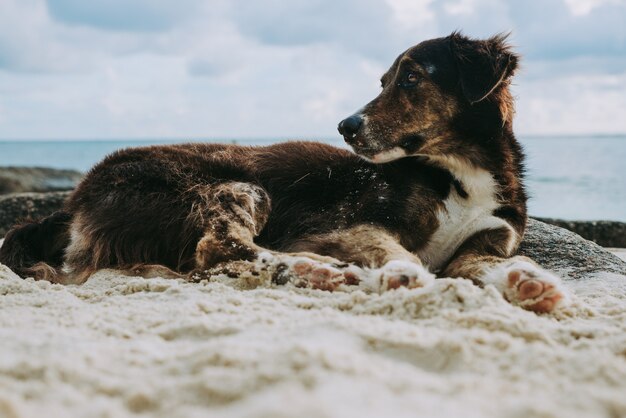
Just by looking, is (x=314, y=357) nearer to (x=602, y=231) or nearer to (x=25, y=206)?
(x=602, y=231)

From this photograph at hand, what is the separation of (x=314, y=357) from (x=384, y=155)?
→ 2.77 m

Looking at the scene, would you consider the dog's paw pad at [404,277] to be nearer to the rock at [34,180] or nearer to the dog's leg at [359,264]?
the dog's leg at [359,264]

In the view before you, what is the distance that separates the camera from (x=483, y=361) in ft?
6.79

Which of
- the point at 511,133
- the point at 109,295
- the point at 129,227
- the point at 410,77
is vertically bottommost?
the point at 109,295

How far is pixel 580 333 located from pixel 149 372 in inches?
63.2

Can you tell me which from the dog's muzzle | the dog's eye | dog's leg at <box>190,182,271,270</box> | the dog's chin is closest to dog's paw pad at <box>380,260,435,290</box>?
dog's leg at <box>190,182,271,270</box>

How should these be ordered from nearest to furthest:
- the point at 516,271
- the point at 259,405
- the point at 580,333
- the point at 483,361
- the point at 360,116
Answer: the point at 259,405
the point at 483,361
the point at 580,333
the point at 516,271
the point at 360,116

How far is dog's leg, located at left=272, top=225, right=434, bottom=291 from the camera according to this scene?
3.26 meters

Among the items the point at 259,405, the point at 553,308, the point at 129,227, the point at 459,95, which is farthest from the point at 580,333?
the point at 129,227

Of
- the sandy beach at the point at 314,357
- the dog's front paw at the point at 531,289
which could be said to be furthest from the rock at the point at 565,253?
the sandy beach at the point at 314,357

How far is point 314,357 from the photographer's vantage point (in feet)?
6.23

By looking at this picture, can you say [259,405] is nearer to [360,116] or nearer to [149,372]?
[149,372]

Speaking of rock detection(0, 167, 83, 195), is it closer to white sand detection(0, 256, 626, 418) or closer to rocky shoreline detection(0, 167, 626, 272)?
rocky shoreline detection(0, 167, 626, 272)

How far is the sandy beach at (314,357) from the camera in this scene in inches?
66.6
